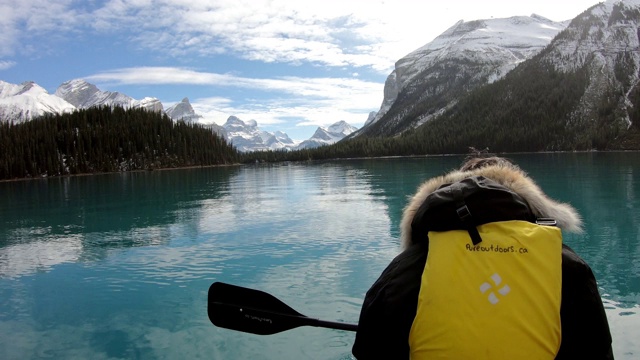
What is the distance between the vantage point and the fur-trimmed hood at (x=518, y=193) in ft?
11.7

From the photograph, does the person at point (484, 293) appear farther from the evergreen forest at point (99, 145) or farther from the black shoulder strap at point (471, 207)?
the evergreen forest at point (99, 145)

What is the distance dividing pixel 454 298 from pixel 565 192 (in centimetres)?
3555

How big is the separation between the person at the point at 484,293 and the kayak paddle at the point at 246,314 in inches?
103

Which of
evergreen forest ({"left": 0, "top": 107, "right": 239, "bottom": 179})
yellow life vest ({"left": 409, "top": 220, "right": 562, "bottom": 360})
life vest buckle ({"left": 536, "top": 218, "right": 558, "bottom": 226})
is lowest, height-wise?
yellow life vest ({"left": 409, "top": 220, "right": 562, "bottom": 360})

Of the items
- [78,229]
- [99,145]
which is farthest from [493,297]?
[99,145]

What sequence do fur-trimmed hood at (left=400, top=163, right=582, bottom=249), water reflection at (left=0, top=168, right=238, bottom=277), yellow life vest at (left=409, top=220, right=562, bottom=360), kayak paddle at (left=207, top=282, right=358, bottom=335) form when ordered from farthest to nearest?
water reflection at (left=0, top=168, right=238, bottom=277), kayak paddle at (left=207, top=282, right=358, bottom=335), fur-trimmed hood at (left=400, top=163, right=582, bottom=249), yellow life vest at (left=409, top=220, right=562, bottom=360)

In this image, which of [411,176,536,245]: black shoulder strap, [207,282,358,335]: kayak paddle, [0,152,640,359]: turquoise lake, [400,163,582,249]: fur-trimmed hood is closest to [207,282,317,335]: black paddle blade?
[207,282,358,335]: kayak paddle

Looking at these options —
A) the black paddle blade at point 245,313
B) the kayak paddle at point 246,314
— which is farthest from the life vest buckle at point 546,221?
the black paddle blade at point 245,313

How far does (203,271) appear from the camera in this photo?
16781 millimetres

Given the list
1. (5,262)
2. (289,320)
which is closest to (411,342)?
(289,320)

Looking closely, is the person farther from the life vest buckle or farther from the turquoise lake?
the turquoise lake

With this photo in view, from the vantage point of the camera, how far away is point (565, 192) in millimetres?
34031

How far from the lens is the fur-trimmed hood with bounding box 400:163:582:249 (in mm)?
3555

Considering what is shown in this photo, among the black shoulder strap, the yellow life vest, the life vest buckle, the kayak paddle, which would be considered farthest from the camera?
the kayak paddle
